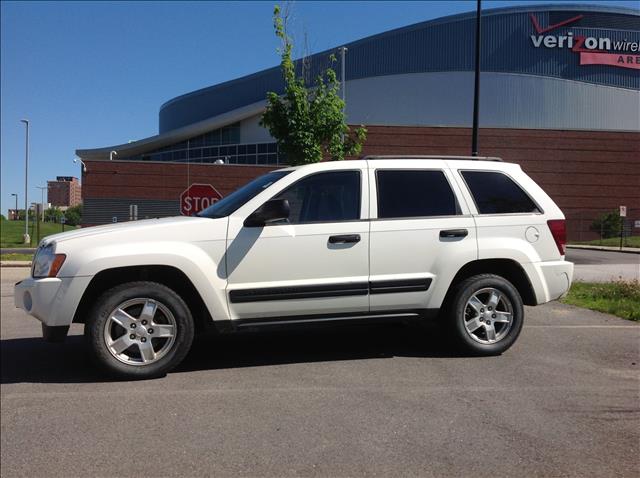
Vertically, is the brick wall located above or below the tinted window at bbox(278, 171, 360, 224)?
above

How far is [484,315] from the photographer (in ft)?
18.4

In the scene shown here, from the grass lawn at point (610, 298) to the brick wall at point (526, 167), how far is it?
2855cm

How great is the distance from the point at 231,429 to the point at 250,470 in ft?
1.97

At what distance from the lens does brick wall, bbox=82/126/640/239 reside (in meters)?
38.0

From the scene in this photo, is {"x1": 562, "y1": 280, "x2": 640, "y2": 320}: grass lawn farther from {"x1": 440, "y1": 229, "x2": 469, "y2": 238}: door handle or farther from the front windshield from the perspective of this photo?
the front windshield

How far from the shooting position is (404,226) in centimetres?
536

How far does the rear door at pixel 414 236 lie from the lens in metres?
5.29

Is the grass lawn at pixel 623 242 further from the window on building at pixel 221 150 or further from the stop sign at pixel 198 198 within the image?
the stop sign at pixel 198 198

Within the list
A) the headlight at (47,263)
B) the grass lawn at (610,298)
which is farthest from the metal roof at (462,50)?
the headlight at (47,263)

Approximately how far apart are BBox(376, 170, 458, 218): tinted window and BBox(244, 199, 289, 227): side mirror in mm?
1005

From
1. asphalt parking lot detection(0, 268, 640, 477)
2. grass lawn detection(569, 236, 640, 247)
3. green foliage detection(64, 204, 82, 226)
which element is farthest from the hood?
green foliage detection(64, 204, 82, 226)

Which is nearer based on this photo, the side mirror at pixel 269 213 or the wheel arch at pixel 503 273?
the side mirror at pixel 269 213

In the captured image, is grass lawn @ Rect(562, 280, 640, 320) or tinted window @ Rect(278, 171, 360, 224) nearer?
tinted window @ Rect(278, 171, 360, 224)

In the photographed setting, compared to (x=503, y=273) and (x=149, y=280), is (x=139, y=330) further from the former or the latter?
(x=503, y=273)
